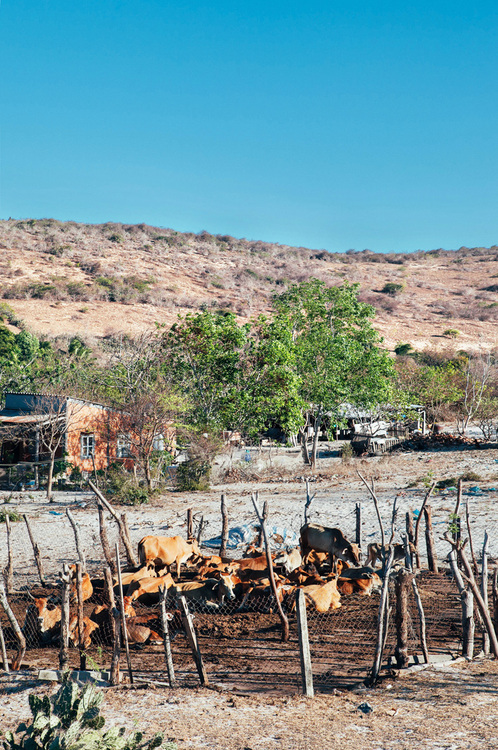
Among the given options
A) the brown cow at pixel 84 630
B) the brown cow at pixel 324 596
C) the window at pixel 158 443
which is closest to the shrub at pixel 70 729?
the brown cow at pixel 84 630

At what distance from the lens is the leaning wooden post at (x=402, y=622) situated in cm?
695

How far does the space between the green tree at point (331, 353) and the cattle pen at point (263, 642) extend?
A: 570 inches

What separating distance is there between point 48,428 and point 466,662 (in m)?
18.8

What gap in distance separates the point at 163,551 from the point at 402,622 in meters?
5.12

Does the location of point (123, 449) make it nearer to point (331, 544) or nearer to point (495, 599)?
point (331, 544)

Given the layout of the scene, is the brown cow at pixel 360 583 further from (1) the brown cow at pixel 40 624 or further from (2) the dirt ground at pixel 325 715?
(1) the brown cow at pixel 40 624

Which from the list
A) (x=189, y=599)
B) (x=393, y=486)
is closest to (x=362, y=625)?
(x=189, y=599)

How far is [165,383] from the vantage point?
21688mm

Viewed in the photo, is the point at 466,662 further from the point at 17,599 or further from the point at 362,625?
the point at 17,599

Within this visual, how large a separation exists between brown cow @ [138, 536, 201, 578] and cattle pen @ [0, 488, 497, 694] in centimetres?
82

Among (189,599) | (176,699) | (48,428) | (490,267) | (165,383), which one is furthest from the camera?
(490,267)

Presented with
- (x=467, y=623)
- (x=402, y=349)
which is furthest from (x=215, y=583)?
(x=402, y=349)

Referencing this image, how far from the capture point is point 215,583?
9.33m

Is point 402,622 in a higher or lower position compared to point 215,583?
higher
